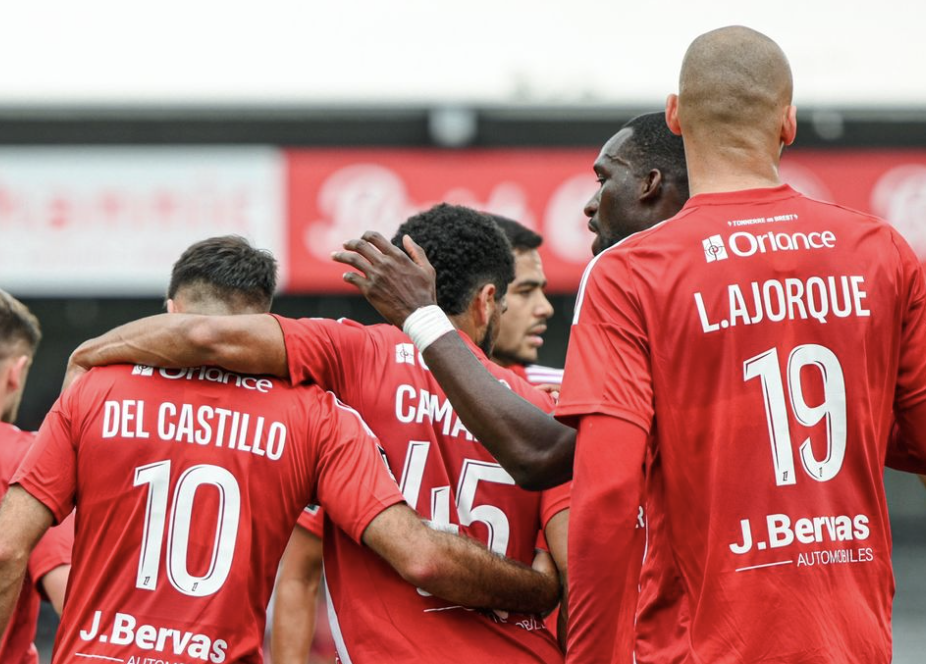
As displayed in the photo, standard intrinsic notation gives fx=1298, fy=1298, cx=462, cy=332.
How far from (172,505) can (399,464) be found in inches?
26.4

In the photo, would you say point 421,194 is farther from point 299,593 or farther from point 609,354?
point 609,354

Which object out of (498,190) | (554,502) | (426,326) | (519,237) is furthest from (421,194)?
(426,326)

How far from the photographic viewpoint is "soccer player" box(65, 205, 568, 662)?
3.78 metres

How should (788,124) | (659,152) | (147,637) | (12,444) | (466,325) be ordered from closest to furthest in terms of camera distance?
(788,124)
(147,637)
(659,152)
(466,325)
(12,444)

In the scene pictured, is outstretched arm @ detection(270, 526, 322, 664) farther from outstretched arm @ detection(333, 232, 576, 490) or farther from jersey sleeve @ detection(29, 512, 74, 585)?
outstretched arm @ detection(333, 232, 576, 490)

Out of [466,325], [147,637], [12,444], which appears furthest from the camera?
[12,444]

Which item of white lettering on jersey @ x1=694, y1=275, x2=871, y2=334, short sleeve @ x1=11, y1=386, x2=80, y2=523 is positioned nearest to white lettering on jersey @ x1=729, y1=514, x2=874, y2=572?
white lettering on jersey @ x1=694, y1=275, x2=871, y2=334

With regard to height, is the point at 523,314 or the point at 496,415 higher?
the point at 523,314

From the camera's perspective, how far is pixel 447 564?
12.0 feet

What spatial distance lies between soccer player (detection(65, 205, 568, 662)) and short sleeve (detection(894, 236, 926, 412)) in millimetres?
1117

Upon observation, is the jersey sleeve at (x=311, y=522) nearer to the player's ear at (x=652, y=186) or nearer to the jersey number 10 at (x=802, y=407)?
the player's ear at (x=652, y=186)

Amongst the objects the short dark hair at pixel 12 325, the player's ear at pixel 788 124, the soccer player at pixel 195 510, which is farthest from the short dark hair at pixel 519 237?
the player's ear at pixel 788 124

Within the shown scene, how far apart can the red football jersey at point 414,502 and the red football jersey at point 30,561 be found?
3.48 ft

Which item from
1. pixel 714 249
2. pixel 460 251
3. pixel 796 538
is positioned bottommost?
pixel 796 538
